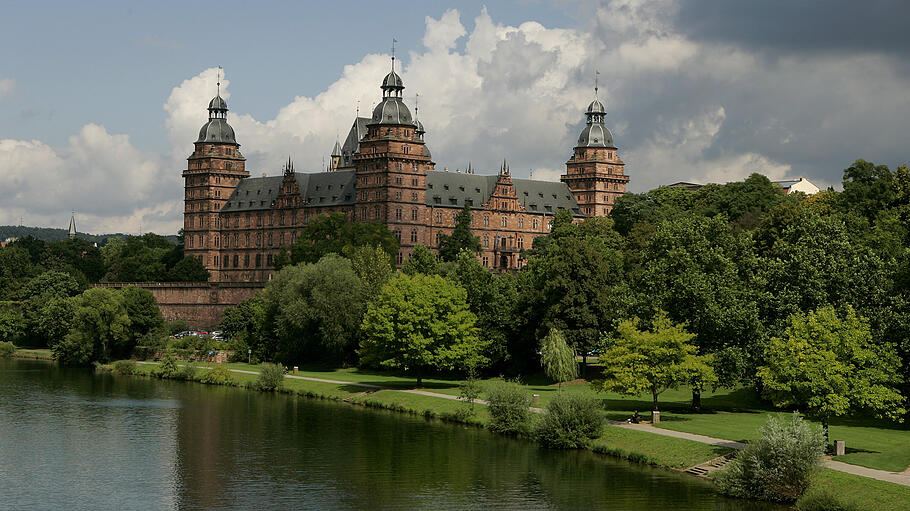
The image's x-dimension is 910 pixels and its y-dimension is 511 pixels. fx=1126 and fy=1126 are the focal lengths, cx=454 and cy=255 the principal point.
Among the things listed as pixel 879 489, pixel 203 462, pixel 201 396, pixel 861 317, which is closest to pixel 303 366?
pixel 201 396

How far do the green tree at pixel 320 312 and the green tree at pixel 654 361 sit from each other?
38.1 m

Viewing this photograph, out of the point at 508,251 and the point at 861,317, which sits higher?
the point at 508,251

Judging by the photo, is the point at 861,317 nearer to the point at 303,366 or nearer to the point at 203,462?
the point at 203,462

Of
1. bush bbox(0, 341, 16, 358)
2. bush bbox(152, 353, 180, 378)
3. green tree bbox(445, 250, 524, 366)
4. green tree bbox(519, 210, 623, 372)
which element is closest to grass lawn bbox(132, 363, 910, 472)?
green tree bbox(445, 250, 524, 366)

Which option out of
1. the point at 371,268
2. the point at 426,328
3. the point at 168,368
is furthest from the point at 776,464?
the point at 168,368

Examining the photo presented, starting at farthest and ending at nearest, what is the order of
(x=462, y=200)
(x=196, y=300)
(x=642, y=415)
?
(x=462, y=200)
(x=196, y=300)
(x=642, y=415)

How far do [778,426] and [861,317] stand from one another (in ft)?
37.3

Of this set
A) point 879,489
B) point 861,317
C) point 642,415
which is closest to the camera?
point 879,489

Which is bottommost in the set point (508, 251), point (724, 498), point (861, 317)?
point (724, 498)

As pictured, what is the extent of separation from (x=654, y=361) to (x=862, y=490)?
56.8 ft

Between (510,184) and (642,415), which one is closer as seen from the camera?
(642,415)

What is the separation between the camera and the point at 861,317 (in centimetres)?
5469

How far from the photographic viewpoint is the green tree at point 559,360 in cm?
7250

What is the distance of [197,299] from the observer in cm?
14262
